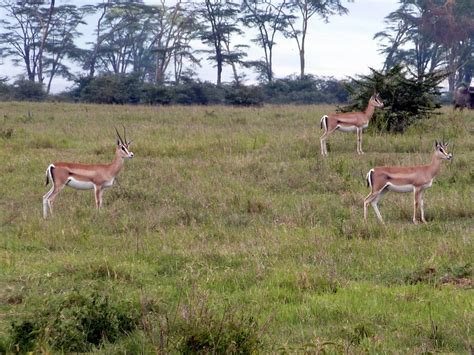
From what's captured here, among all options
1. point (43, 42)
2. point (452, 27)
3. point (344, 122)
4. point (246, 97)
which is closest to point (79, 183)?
point (344, 122)

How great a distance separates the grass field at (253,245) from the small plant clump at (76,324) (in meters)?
0.04

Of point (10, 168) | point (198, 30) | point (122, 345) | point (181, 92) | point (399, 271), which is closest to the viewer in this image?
point (122, 345)

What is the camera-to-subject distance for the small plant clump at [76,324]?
436 cm

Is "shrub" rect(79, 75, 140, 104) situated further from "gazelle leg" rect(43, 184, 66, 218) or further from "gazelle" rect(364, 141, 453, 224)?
"gazelle" rect(364, 141, 453, 224)

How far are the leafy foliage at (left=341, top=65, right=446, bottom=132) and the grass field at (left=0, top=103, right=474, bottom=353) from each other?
0.71 meters

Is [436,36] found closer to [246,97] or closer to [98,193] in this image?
[246,97]

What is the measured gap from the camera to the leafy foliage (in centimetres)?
1499

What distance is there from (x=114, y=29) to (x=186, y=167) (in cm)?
3666

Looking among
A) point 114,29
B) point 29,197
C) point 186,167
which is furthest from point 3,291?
point 114,29

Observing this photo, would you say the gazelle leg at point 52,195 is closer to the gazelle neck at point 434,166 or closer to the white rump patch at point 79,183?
the white rump patch at point 79,183

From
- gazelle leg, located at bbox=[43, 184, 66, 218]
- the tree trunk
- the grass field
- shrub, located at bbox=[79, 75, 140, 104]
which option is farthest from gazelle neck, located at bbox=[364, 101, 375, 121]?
the tree trunk

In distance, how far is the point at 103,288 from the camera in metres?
5.44

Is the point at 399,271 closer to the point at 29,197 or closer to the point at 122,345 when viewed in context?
the point at 122,345

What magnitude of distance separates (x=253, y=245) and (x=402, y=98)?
29.9 feet
